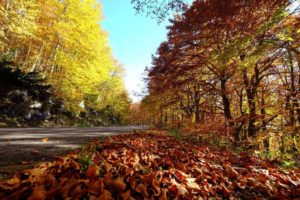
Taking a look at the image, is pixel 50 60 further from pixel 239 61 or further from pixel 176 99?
pixel 239 61

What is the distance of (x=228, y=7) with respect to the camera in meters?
6.39

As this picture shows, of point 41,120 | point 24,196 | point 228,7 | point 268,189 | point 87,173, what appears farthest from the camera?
point 41,120

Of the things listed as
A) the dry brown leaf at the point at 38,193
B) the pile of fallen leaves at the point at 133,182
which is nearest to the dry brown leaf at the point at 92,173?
the pile of fallen leaves at the point at 133,182

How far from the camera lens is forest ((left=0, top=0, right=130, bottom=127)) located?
13.4 meters

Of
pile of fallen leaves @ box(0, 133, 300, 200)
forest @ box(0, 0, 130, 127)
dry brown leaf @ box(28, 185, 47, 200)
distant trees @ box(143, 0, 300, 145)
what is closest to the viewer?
dry brown leaf @ box(28, 185, 47, 200)

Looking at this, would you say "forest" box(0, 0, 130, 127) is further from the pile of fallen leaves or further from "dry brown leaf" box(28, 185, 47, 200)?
"dry brown leaf" box(28, 185, 47, 200)

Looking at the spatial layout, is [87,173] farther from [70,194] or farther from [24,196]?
[24,196]

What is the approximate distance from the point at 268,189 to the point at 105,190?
2203mm

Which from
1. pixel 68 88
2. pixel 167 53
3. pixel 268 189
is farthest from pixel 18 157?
pixel 68 88

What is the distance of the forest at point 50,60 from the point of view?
13.4 m

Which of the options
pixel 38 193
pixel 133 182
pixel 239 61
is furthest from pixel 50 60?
pixel 38 193

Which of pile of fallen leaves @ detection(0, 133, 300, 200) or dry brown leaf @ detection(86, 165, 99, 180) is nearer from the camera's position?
pile of fallen leaves @ detection(0, 133, 300, 200)

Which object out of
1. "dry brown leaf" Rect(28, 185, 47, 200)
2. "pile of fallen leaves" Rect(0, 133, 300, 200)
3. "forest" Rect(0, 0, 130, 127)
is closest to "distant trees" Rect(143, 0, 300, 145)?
"pile of fallen leaves" Rect(0, 133, 300, 200)

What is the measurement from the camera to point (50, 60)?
1811 cm
